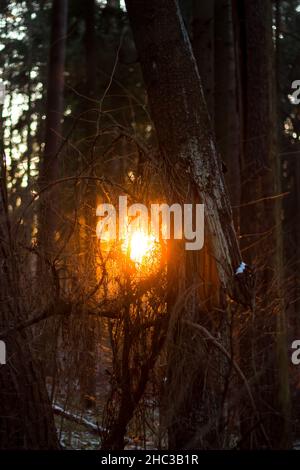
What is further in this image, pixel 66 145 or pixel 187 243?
pixel 66 145

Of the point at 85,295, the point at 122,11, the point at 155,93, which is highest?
the point at 122,11

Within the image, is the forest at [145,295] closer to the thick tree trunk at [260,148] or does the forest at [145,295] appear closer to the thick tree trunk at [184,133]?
the thick tree trunk at [184,133]

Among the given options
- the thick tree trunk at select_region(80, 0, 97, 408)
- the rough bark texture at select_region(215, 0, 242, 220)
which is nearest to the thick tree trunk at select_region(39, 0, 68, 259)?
the rough bark texture at select_region(215, 0, 242, 220)

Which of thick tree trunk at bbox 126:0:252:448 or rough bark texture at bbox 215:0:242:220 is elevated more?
rough bark texture at bbox 215:0:242:220

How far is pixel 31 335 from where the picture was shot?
19.2ft

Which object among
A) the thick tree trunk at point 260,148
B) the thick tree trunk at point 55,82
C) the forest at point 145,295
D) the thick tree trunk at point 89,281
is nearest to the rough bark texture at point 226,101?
the thick tree trunk at point 55,82

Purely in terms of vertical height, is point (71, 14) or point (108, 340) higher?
point (71, 14)

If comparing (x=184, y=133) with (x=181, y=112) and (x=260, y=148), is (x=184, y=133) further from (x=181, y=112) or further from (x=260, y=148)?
(x=260, y=148)

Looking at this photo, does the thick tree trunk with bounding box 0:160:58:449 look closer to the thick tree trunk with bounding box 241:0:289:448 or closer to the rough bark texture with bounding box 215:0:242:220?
the thick tree trunk with bounding box 241:0:289:448

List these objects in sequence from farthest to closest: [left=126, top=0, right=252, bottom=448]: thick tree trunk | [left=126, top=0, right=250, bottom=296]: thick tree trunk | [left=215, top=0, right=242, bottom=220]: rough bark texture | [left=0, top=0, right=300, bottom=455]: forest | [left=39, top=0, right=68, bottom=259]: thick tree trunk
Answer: [left=215, top=0, right=242, bottom=220]: rough bark texture, [left=39, top=0, right=68, bottom=259]: thick tree trunk, [left=126, top=0, right=250, bottom=296]: thick tree trunk, [left=126, top=0, right=252, bottom=448]: thick tree trunk, [left=0, top=0, right=300, bottom=455]: forest

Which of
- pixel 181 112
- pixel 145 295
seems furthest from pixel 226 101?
Answer: pixel 145 295
